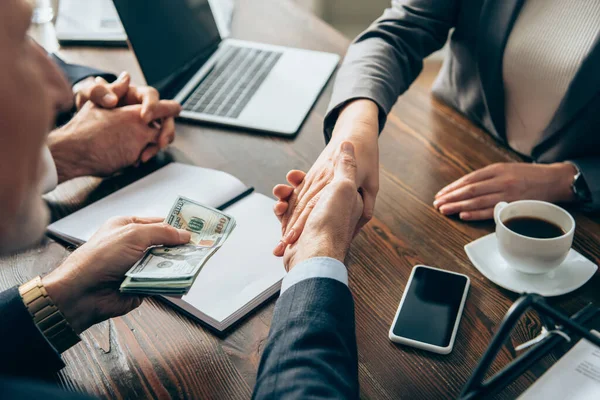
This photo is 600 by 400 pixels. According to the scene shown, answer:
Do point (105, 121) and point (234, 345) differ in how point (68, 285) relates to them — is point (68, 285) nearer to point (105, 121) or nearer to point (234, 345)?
point (234, 345)

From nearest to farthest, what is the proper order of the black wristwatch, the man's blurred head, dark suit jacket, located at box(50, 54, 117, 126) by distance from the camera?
the man's blurred head < the black wristwatch < dark suit jacket, located at box(50, 54, 117, 126)

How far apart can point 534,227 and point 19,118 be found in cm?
84

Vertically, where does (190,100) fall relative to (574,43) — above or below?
below

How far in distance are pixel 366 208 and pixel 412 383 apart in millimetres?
396

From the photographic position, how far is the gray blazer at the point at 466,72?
122 cm

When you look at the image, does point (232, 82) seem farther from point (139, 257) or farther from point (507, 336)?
point (507, 336)

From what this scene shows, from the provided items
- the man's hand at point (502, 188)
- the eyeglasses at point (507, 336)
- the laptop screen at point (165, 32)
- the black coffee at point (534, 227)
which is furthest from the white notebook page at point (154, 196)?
the eyeglasses at point (507, 336)

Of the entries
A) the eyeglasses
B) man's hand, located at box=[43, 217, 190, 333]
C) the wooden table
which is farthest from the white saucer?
man's hand, located at box=[43, 217, 190, 333]

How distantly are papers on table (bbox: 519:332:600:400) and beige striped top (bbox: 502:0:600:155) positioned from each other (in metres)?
0.68

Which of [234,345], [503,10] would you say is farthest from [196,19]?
[234,345]

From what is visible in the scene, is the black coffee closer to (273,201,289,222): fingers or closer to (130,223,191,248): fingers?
(273,201,289,222): fingers

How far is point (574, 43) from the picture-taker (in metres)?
1.29

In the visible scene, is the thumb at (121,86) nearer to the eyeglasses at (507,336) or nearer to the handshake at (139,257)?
the handshake at (139,257)

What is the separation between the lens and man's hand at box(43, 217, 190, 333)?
90 cm
